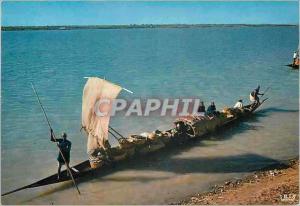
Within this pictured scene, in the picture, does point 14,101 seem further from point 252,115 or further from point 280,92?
point 280,92

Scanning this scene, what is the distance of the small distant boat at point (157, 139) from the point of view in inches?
419

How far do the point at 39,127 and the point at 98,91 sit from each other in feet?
17.3

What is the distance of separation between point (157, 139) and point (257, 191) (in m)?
3.30

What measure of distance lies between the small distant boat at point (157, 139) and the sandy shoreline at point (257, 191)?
229 centimetres

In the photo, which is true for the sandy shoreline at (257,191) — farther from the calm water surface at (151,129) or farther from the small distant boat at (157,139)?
the small distant boat at (157,139)

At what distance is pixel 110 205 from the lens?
10.0m

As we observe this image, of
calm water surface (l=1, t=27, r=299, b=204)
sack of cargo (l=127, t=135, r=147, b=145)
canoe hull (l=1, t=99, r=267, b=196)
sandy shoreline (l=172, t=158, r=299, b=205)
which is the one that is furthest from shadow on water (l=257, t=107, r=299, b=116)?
sack of cargo (l=127, t=135, r=147, b=145)

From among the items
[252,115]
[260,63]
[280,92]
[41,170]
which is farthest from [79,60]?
[41,170]

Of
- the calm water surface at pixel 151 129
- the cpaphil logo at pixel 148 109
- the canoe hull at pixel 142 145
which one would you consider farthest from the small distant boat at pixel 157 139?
the cpaphil logo at pixel 148 109

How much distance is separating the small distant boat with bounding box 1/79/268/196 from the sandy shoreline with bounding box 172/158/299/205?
7.51ft

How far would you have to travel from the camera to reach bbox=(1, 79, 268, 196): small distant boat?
34.9 feet

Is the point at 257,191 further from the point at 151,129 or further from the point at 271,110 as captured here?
the point at 271,110

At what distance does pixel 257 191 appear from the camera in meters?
9.91

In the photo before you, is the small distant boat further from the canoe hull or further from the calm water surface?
the calm water surface
